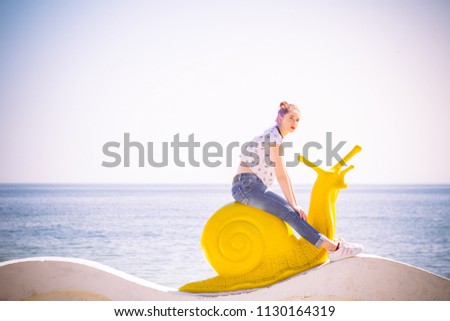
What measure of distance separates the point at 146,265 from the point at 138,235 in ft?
27.0

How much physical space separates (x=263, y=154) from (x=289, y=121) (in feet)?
1.09

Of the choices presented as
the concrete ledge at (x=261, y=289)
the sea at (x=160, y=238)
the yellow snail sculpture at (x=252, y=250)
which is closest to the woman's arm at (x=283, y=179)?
the yellow snail sculpture at (x=252, y=250)

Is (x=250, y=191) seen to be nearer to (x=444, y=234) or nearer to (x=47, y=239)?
(x=47, y=239)

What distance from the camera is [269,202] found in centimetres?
387

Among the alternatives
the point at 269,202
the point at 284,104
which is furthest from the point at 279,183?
the point at 284,104

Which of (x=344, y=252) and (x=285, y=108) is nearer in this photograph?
(x=344, y=252)

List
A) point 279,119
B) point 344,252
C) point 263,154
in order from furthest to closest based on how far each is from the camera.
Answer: point 279,119 → point 263,154 → point 344,252

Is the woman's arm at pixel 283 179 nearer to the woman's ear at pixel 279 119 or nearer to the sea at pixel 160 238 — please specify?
the woman's ear at pixel 279 119

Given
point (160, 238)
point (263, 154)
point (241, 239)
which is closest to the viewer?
point (241, 239)

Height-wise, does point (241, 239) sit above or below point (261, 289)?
above

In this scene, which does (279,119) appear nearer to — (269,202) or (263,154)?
(263,154)

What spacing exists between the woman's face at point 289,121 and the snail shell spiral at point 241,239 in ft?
2.24

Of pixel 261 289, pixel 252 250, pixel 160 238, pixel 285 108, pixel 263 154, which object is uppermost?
pixel 285 108

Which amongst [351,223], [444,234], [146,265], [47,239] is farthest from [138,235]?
[444,234]
